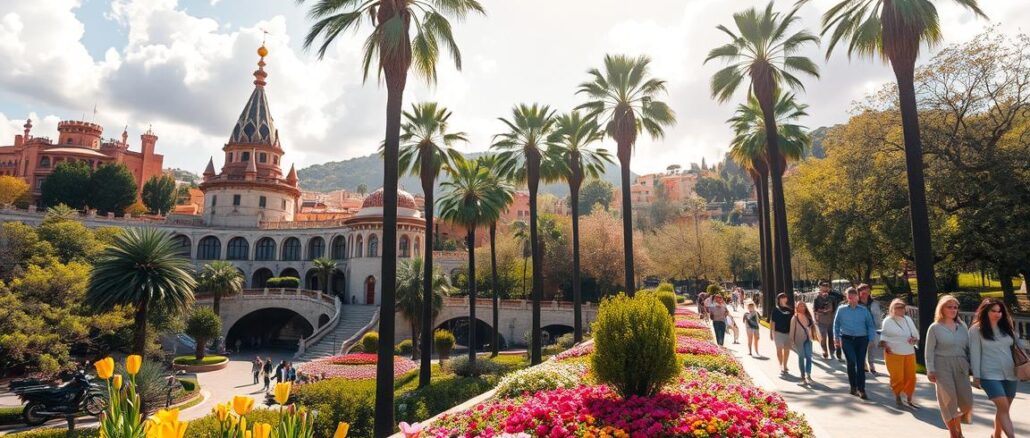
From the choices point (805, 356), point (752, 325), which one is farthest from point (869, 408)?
point (752, 325)

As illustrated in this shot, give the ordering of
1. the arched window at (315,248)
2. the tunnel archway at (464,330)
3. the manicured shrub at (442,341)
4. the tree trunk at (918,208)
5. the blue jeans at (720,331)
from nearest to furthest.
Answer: the tree trunk at (918,208) → the blue jeans at (720,331) → the manicured shrub at (442,341) → the tunnel archway at (464,330) → the arched window at (315,248)

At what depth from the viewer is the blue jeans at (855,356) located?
33.1 feet

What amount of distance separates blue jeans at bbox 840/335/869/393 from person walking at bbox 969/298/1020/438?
3018 mm

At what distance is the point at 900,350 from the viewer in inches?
357

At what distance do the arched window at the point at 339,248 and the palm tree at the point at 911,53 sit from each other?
5062 centimetres

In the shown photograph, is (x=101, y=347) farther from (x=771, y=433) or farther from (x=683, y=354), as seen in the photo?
(x=771, y=433)

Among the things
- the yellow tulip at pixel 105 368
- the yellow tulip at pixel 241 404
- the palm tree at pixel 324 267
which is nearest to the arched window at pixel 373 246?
the palm tree at pixel 324 267

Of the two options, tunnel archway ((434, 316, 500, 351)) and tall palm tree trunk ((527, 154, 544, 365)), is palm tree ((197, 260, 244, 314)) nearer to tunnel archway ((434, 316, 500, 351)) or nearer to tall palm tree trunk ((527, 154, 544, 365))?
tunnel archway ((434, 316, 500, 351))

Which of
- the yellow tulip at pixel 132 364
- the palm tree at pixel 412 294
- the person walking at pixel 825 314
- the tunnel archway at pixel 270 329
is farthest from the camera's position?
the tunnel archway at pixel 270 329

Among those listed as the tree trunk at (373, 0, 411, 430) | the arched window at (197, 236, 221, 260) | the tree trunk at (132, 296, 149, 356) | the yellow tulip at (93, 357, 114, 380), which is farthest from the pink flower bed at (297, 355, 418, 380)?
the arched window at (197, 236, 221, 260)

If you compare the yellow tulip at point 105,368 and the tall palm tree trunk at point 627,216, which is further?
the tall palm tree trunk at point 627,216

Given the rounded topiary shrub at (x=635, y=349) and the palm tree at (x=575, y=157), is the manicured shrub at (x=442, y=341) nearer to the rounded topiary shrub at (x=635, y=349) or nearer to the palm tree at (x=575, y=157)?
the palm tree at (x=575, y=157)

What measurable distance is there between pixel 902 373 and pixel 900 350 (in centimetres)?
42

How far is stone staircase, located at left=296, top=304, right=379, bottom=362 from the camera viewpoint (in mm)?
40531
